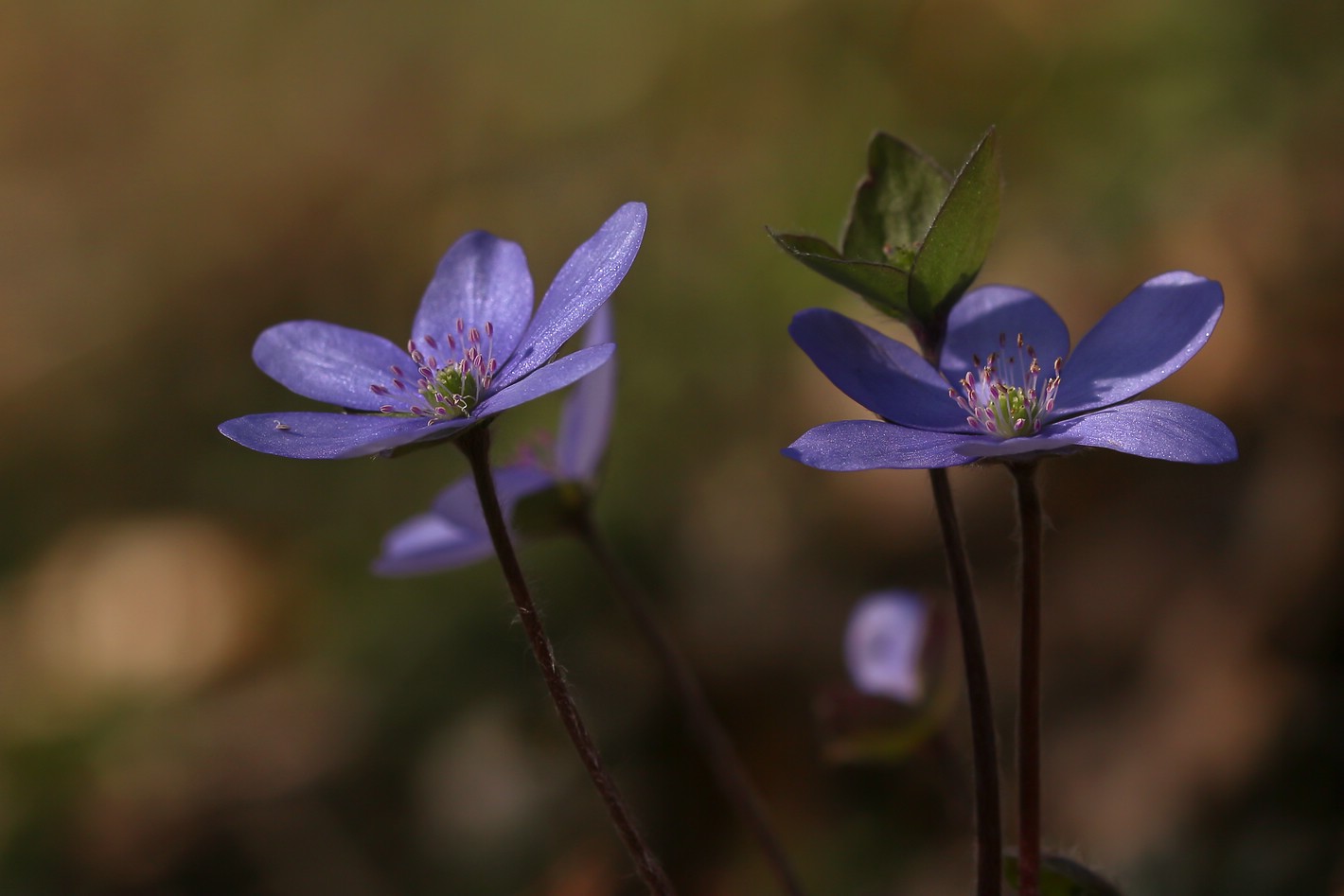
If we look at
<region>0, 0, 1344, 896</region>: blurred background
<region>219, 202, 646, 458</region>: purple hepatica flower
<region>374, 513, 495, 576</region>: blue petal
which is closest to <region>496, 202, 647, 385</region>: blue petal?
<region>219, 202, 646, 458</region>: purple hepatica flower

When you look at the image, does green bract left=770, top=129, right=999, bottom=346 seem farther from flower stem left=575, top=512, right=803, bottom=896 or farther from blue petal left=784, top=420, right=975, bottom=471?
flower stem left=575, top=512, right=803, bottom=896

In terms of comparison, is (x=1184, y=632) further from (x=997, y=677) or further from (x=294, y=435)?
(x=294, y=435)

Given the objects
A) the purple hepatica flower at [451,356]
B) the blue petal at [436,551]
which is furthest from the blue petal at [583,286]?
the blue petal at [436,551]

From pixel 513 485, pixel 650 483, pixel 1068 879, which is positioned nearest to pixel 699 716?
pixel 513 485

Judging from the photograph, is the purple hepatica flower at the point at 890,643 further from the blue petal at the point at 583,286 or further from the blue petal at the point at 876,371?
the blue petal at the point at 583,286

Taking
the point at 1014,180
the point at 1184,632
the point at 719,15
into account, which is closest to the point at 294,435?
the point at 1184,632

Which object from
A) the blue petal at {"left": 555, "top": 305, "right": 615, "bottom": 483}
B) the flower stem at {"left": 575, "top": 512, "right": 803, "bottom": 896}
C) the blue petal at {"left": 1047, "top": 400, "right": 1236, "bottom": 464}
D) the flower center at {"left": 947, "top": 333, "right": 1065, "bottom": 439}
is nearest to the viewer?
the blue petal at {"left": 1047, "top": 400, "right": 1236, "bottom": 464}

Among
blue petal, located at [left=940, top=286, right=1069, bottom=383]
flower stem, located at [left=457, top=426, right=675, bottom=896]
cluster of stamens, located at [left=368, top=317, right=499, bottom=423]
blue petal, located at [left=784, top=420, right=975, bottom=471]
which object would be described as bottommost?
flower stem, located at [left=457, top=426, right=675, bottom=896]
